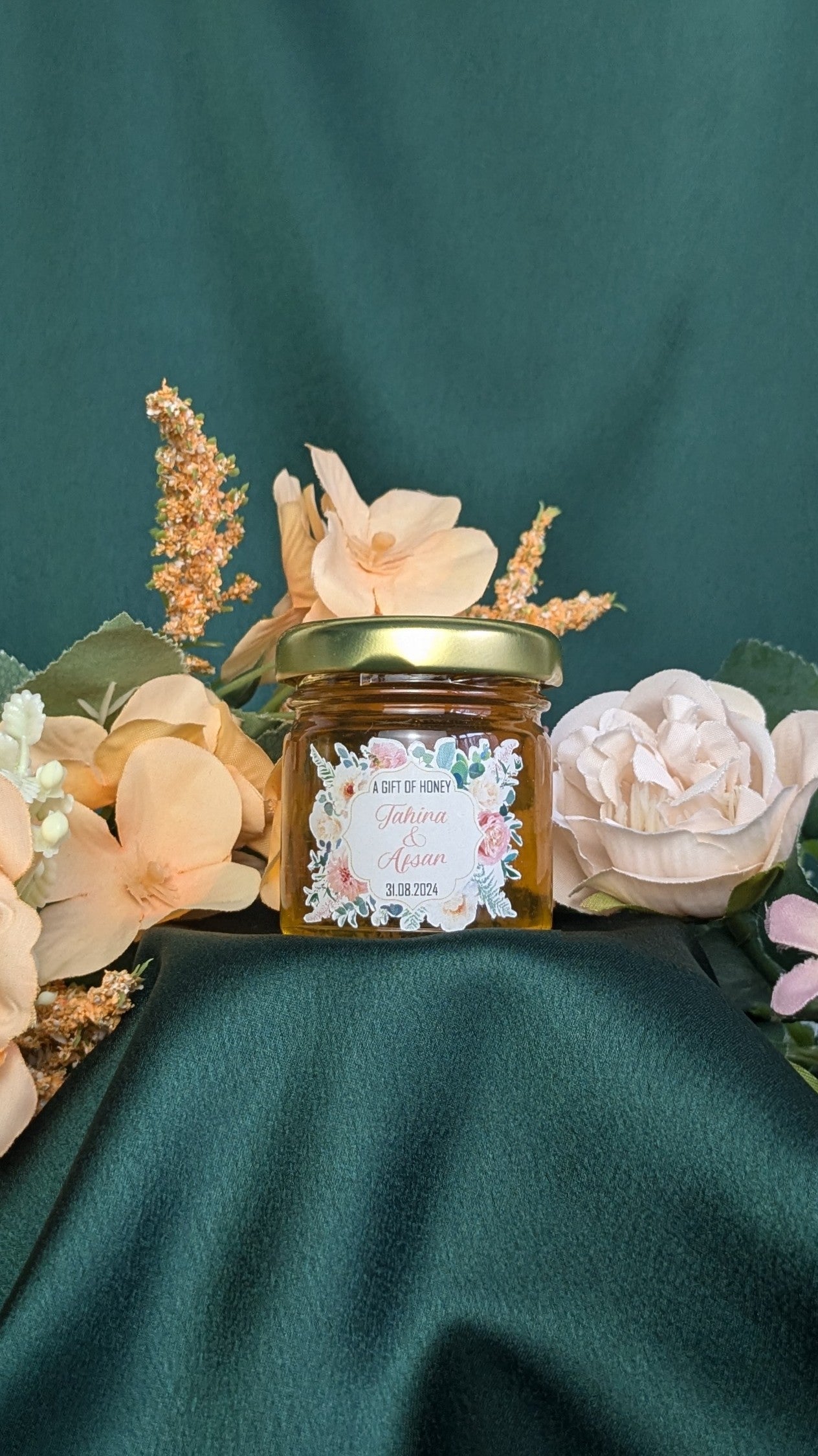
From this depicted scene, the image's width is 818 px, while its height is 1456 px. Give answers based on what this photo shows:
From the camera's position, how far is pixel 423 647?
0.66 m

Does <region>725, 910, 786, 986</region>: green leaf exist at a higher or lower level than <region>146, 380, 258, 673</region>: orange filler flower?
lower

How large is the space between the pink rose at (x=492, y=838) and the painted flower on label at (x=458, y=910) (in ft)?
0.07

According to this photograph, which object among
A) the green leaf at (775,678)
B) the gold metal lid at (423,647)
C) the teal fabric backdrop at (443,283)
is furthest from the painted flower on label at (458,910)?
the teal fabric backdrop at (443,283)

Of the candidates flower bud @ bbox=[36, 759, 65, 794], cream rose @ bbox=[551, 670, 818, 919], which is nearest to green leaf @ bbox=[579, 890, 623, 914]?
cream rose @ bbox=[551, 670, 818, 919]

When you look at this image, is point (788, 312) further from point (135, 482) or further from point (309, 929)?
point (309, 929)

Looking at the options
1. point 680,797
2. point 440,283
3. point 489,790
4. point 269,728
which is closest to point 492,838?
point 489,790

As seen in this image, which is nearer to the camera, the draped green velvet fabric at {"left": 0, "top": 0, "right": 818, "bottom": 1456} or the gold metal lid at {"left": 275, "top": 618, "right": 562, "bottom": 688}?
the gold metal lid at {"left": 275, "top": 618, "right": 562, "bottom": 688}

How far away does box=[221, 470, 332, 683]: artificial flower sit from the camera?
0.87 m

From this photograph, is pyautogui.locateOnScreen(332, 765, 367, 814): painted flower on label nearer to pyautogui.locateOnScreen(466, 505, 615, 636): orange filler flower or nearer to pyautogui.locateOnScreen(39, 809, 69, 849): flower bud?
pyautogui.locateOnScreen(39, 809, 69, 849): flower bud

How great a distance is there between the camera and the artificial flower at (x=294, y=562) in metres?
0.87

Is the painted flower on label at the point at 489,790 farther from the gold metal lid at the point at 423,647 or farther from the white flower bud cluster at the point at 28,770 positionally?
the white flower bud cluster at the point at 28,770

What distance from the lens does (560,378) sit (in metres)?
1.32

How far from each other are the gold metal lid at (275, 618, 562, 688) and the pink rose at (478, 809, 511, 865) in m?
0.07

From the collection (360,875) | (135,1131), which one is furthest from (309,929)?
(135,1131)
